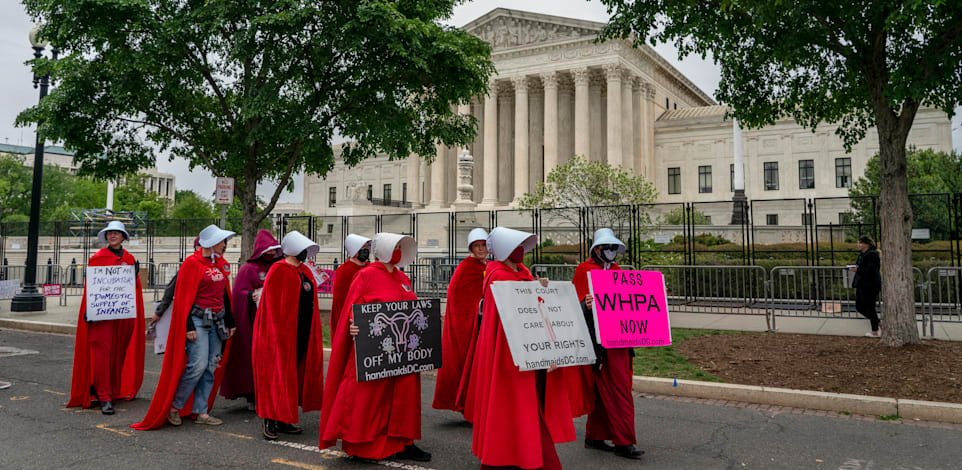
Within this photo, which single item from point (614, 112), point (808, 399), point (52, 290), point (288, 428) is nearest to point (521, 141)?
point (614, 112)

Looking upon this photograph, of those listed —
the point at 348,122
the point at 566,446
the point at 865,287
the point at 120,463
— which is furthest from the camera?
the point at 348,122

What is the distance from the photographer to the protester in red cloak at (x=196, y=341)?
6.38 m

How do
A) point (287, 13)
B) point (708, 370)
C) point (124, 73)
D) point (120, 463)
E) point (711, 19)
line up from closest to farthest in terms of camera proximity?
1. point (120, 463)
2. point (708, 370)
3. point (711, 19)
4. point (287, 13)
5. point (124, 73)

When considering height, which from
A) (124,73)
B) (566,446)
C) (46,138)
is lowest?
(566,446)

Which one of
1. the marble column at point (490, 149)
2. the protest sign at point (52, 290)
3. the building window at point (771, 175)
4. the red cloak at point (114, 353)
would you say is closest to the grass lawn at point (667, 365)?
the red cloak at point (114, 353)

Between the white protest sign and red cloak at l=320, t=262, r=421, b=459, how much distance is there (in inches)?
142

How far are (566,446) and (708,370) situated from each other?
407cm

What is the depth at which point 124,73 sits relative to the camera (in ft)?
45.0

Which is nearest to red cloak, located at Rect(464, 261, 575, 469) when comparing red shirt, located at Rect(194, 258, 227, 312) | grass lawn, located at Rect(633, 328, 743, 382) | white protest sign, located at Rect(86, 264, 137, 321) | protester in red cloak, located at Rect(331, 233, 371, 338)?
protester in red cloak, located at Rect(331, 233, 371, 338)

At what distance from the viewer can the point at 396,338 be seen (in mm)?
5238

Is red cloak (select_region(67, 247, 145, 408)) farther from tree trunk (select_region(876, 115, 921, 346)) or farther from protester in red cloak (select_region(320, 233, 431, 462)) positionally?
tree trunk (select_region(876, 115, 921, 346))

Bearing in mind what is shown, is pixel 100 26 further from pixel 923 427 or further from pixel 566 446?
pixel 923 427

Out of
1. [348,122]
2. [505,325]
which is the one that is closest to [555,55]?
[348,122]

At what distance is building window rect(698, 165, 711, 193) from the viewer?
61906 millimetres
